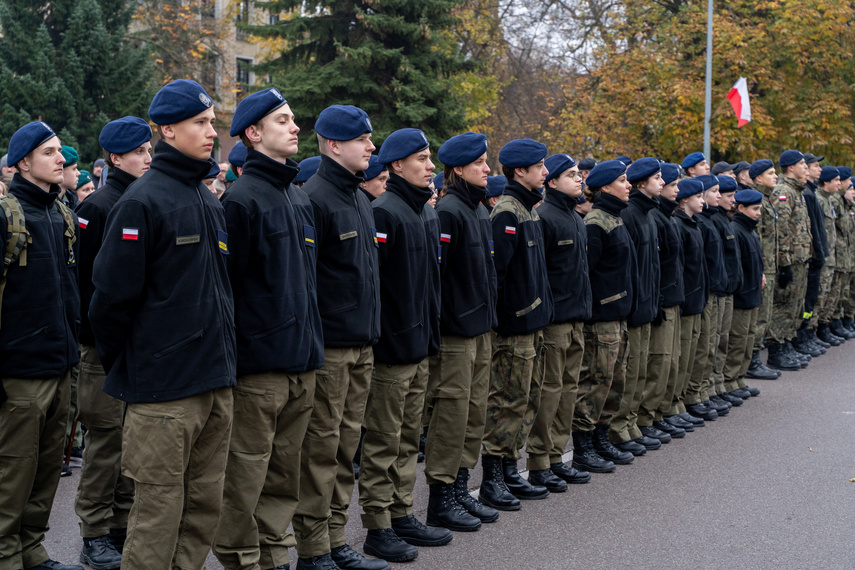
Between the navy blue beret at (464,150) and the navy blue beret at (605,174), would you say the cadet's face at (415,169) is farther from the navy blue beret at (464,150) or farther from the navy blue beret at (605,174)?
the navy blue beret at (605,174)

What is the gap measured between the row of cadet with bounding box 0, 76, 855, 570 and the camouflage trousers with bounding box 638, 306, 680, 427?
35 cm

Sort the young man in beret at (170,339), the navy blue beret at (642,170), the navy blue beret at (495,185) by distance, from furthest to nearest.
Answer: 1. the navy blue beret at (495,185)
2. the navy blue beret at (642,170)
3. the young man in beret at (170,339)

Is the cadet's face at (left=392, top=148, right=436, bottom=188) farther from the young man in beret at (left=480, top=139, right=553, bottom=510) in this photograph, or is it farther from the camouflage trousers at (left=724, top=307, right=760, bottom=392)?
the camouflage trousers at (left=724, top=307, right=760, bottom=392)

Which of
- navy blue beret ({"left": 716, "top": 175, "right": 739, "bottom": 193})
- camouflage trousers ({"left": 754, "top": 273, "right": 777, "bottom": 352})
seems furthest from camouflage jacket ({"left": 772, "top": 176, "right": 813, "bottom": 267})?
navy blue beret ({"left": 716, "top": 175, "right": 739, "bottom": 193})

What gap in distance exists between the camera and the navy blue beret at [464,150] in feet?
20.3

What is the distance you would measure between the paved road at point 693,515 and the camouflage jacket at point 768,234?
3552 millimetres

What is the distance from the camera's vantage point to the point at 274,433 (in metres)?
4.55

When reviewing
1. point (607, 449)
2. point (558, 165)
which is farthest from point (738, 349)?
point (558, 165)

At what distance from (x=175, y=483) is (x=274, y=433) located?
0.72 metres

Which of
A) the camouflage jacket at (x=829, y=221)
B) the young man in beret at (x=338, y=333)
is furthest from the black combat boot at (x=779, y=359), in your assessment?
the young man in beret at (x=338, y=333)

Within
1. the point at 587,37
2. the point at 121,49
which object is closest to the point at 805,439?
the point at 121,49

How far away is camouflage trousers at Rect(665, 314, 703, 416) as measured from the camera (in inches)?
359

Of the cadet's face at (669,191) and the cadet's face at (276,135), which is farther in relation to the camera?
the cadet's face at (669,191)

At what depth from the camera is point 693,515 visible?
20.6 ft
